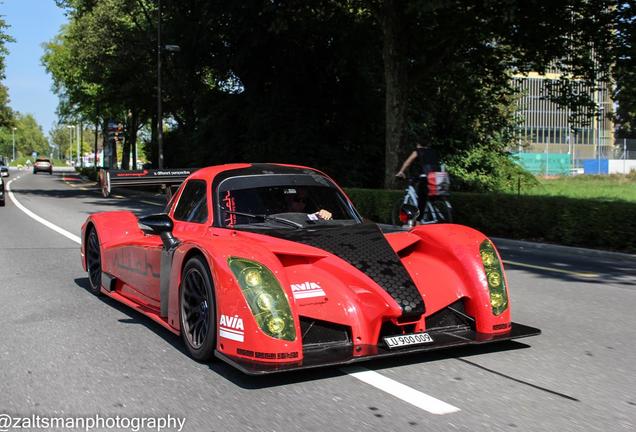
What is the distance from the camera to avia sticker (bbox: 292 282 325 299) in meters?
4.27

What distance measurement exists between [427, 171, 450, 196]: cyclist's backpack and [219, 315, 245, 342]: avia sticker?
9400mm

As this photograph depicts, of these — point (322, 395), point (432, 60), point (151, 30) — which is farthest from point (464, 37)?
point (151, 30)

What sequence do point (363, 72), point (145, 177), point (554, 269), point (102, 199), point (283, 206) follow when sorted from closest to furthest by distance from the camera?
1. point (283, 206)
2. point (145, 177)
3. point (554, 269)
4. point (363, 72)
5. point (102, 199)

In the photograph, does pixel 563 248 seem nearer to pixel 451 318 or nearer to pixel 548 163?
pixel 451 318

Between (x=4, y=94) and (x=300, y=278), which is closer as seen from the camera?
(x=300, y=278)

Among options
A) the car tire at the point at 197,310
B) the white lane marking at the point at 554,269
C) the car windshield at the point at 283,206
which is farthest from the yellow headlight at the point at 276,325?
the white lane marking at the point at 554,269

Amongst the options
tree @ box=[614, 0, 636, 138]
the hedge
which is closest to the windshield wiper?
the hedge

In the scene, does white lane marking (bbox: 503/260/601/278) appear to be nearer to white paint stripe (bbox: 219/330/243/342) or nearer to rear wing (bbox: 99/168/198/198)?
rear wing (bbox: 99/168/198/198)

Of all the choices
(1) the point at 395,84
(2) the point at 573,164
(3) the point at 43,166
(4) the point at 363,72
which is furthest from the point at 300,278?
(3) the point at 43,166

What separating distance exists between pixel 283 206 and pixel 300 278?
1.21m

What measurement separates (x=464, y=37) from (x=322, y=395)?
717 inches

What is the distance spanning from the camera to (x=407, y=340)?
4.23m

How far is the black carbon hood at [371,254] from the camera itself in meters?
4.36

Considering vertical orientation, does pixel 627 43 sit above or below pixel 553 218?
above
